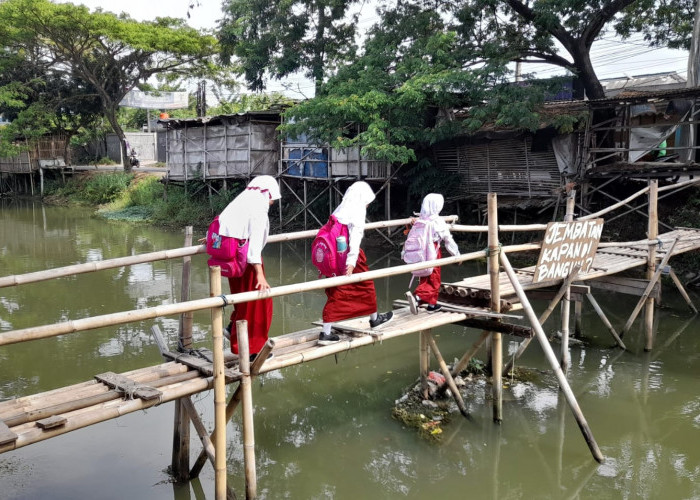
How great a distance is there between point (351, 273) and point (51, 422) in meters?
2.42

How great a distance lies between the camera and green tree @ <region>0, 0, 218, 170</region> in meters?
20.5

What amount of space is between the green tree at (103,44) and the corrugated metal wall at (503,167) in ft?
40.9

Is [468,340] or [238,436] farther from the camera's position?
[468,340]

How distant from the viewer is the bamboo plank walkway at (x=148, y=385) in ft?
11.3

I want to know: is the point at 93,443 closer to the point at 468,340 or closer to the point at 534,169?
the point at 468,340

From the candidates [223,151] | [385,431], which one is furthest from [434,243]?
[223,151]

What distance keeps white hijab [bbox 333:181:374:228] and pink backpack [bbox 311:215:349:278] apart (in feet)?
0.21

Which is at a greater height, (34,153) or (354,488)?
(34,153)

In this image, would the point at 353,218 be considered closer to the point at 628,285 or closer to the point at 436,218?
the point at 436,218

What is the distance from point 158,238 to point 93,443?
505 inches

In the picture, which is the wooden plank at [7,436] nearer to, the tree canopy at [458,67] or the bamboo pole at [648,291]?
the bamboo pole at [648,291]

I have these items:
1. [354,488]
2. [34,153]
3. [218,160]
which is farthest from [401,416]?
[34,153]

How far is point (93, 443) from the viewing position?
5.48 meters

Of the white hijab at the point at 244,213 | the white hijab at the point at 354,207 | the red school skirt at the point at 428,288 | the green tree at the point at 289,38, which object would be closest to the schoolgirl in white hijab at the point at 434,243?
the red school skirt at the point at 428,288
